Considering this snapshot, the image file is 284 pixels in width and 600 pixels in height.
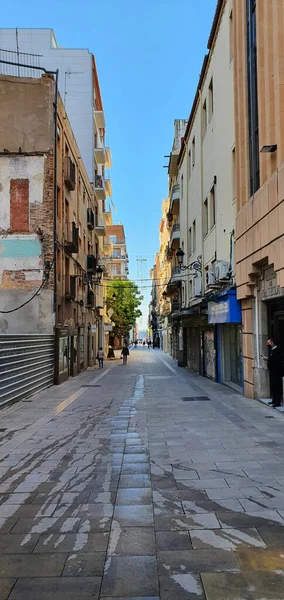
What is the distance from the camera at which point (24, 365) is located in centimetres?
1388

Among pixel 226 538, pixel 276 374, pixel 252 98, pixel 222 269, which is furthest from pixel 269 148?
pixel 226 538

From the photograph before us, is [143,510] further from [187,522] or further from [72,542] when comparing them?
[72,542]

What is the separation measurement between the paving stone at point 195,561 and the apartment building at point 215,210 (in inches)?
416

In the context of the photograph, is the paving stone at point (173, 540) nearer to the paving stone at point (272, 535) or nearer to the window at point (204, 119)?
the paving stone at point (272, 535)

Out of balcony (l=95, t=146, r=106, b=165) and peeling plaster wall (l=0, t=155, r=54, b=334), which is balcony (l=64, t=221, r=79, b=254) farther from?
balcony (l=95, t=146, r=106, b=165)

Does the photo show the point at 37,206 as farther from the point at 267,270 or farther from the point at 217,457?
the point at 217,457

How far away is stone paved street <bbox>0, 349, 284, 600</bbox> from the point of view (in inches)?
128

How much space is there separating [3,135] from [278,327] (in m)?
14.3

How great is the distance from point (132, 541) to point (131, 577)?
0.57 m

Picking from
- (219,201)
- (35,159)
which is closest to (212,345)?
(219,201)

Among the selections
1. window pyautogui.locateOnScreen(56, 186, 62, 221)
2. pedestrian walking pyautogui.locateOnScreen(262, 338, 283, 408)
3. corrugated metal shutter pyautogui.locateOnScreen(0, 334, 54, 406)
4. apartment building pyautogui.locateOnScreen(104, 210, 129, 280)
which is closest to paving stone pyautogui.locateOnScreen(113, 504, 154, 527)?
pedestrian walking pyautogui.locateOnScreen(262, 338, 283, 408)

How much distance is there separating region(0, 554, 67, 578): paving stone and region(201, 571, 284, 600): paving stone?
1.12 metres

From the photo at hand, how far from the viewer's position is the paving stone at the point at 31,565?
338cm

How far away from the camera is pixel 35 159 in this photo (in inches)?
753
